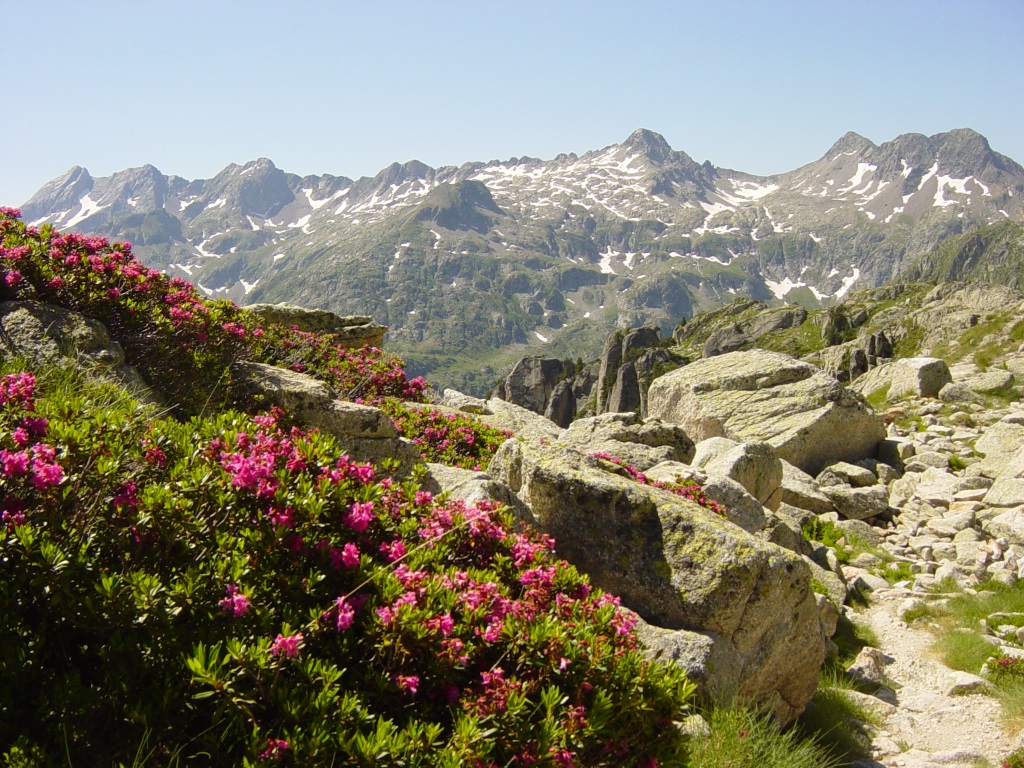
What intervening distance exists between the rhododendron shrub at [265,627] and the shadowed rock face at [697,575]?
279 cm

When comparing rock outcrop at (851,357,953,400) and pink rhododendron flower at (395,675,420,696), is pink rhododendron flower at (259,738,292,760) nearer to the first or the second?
pink rhododendron flower at (395,675,420,696)

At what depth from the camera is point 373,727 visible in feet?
14.1

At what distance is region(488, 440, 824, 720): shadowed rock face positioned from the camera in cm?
826

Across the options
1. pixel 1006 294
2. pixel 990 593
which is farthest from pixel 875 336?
pixel 990 593

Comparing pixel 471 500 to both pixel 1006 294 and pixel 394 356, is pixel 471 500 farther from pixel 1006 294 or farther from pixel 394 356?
pixel 1006 294

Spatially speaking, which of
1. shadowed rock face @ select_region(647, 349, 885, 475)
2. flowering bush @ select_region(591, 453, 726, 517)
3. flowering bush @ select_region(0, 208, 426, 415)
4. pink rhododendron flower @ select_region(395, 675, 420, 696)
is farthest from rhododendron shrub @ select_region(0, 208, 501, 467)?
shadowed rock face @ select_region(647, 349, 885, 475)

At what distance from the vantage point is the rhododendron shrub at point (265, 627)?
13.3ft

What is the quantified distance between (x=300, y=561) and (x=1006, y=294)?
116558 mm

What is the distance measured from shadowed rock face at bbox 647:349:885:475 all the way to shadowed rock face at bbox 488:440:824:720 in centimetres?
1369

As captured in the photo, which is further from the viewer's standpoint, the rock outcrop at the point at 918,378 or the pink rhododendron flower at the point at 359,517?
the rock outcrop at the point at 918,378

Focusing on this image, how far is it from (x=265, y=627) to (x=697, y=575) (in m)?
5.66

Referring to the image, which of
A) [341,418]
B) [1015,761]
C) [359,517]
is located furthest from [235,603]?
[1015,761]

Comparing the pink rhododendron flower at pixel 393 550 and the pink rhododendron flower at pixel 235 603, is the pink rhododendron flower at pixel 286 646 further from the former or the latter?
the pink rhododendron flower at pixel 393 550

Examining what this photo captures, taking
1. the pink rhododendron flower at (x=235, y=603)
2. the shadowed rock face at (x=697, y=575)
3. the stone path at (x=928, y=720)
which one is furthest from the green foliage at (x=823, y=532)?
the pink rhododendron flower at (x=235, y=603)
